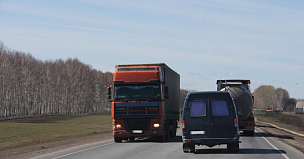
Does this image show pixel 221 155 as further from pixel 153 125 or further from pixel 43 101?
pixel 43 101

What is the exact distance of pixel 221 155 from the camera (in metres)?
15.5

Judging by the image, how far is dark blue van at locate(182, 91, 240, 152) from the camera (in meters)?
15.6

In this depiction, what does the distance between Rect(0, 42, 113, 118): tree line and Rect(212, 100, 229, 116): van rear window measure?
62.5 meters

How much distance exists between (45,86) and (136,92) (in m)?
76.9

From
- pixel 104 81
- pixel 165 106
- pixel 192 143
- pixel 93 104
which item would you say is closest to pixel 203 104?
pixel 192 143

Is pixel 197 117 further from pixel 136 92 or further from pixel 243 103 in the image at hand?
pixel 243 103

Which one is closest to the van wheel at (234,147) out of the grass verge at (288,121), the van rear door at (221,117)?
the van rear door at (221,117)

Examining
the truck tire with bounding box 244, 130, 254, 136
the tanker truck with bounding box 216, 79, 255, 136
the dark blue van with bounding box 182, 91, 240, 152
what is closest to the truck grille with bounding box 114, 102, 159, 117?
the tanker truck with bounding box 216, 79, 255, 136

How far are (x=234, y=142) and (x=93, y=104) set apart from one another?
4602 inches

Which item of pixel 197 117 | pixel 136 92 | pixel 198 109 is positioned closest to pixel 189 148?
pixel 197 117

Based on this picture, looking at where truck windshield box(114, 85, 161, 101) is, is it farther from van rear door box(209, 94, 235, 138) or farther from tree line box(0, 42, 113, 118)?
tree line box(0, 42, 113, 118)

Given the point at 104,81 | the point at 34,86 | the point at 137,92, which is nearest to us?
the point at 137,92

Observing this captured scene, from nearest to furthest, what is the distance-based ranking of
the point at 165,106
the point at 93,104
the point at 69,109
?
the point at 165,106, the point at 69,109, the point at 93,104

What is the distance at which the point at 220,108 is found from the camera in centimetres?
1579
